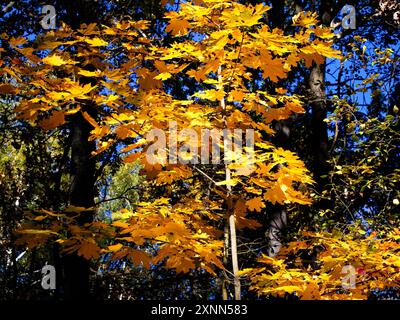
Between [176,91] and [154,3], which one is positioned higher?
[154,3]

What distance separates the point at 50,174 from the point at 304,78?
593 centimetres

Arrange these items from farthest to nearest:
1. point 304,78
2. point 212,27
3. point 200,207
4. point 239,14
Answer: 1. point 304,78
2. point 200,207
3. point 212,27
4. point 239,14

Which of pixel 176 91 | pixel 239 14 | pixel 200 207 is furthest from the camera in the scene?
pixel 176 91

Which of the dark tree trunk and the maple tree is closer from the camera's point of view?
the maple tree

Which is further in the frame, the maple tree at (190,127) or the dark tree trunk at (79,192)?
the dark tree trunk at (79,192)

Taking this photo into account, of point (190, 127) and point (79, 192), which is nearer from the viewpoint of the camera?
point (190, 127)

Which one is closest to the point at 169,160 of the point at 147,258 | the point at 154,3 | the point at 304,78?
the point at 147,258

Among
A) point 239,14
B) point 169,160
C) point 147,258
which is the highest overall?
point 239,14

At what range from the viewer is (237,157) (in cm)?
324
